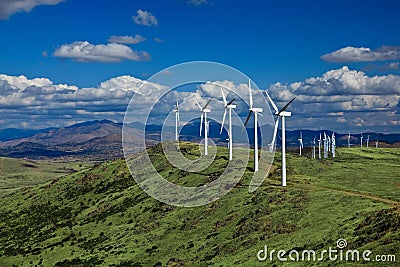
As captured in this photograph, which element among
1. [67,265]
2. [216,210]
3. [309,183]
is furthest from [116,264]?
[309,183]

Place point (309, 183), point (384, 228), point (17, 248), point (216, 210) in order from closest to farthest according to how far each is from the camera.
→ 1. point (384, 228)
2. point (216, 210)
3. point (309, 183)
4. point (17, 248)

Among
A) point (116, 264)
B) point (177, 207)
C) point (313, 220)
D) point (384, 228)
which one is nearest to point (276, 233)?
point (313, 220)

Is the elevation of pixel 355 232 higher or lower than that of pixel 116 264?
higher

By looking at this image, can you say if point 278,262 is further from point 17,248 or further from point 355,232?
point 17,248

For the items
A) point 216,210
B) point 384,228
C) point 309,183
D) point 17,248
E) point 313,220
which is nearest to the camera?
point 384,228

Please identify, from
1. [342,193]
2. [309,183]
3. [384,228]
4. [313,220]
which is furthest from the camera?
[309,183]

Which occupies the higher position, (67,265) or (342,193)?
(342,193)

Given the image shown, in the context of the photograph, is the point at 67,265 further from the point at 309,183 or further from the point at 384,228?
the point at 384,228

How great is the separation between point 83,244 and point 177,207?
109 feet

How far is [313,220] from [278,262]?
2009cm

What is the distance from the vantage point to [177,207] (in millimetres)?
169500

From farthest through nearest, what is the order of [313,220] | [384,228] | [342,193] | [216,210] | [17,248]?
[17,248], [216,210], [342,193], [313,220], [384,228]

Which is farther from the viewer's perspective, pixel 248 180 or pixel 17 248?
pixel 17 248

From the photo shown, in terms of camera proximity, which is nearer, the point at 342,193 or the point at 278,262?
the point at 278,262
